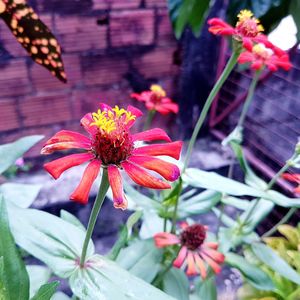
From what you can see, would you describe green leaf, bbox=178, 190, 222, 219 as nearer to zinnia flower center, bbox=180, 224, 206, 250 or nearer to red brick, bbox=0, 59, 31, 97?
zinnia flower center, bbox=180, 224, 206, 250

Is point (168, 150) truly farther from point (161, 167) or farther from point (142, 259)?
point (142, 259)

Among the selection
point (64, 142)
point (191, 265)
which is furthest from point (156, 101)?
point (64, 142)

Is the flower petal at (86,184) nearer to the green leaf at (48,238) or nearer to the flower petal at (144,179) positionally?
the flower petal at (144,179)

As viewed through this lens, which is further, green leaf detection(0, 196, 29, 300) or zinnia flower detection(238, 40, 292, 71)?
zinnia flower detection(238, 40, 292, 71)

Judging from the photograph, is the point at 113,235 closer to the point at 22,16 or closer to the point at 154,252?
the point at 154,252

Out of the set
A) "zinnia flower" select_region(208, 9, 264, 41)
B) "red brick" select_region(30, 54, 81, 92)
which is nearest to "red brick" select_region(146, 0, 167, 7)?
"red brick" select_region(30, 54, 81, 92)
